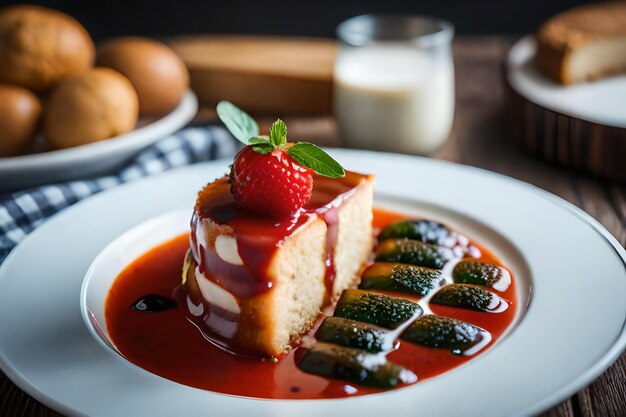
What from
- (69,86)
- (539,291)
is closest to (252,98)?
(69,86)

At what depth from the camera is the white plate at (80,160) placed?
3.28 meters

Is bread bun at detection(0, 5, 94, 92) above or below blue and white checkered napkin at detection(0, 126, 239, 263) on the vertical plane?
above

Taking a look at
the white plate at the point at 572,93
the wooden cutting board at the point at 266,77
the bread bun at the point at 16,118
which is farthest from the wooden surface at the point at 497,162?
the bread bun at the point at 16,118

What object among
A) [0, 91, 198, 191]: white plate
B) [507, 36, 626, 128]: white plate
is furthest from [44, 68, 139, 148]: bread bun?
[507, 36, 626, 128]: white plate

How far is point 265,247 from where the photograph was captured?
7.30 ft

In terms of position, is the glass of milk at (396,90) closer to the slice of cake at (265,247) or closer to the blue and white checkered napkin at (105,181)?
the blue and white checkered napkin at (105,181)

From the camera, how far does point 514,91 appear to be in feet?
12.7

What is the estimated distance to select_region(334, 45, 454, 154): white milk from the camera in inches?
146

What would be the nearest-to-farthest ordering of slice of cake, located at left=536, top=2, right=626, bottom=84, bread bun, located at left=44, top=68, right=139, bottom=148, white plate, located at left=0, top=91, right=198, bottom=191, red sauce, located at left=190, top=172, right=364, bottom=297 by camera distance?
red sauce, located at left=190, top=172, right=364, bottom=297
white plate, located at left=0, top=91, right=198, bottom=191
bread bun, located at left=44, top=68, right=139, bottom=148
slice of cake, located at left=536, top=2, right=626, bottom=84

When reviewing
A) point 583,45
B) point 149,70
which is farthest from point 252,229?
point 583,45

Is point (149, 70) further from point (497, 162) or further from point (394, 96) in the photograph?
point (497, 162)

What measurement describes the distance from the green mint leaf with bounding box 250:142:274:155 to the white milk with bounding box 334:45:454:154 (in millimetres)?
1517

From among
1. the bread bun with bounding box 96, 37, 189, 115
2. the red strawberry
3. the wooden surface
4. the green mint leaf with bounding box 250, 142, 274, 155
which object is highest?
the green mint leaf with bounding box 250, 142, 274, 155

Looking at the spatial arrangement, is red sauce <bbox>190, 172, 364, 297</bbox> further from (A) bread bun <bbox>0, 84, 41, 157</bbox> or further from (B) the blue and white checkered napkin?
(A) bread bun <bbox>0, 84, 41, 157</bbox>
